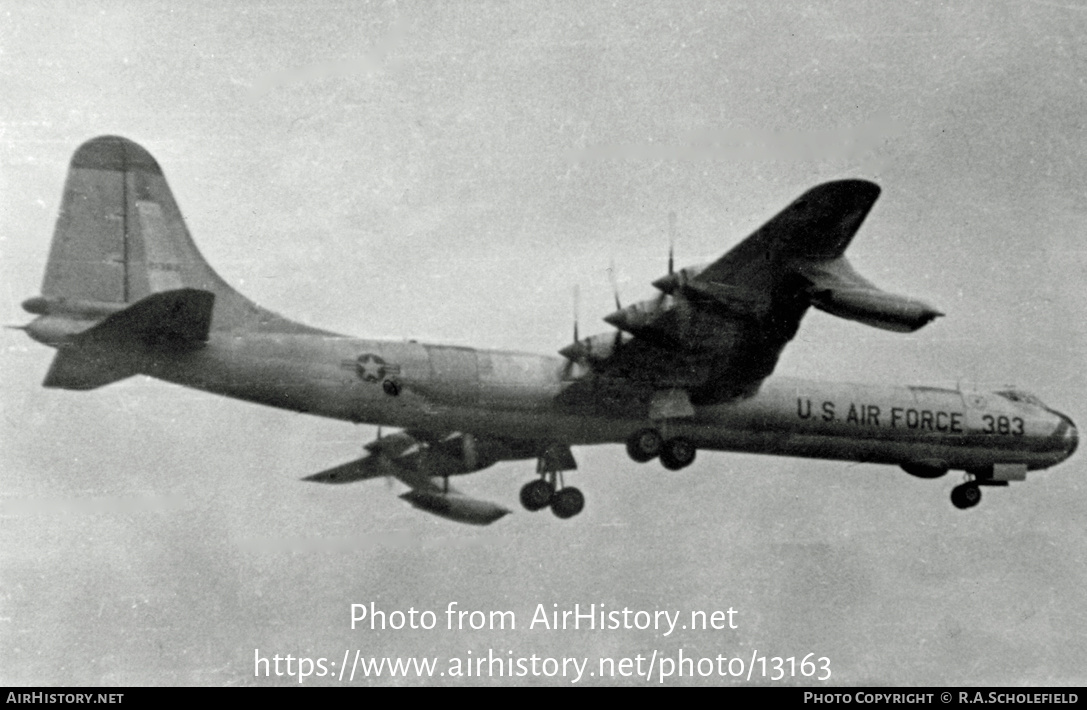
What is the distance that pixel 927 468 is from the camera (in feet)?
92.0

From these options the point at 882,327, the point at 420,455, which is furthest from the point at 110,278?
the point at 882,327

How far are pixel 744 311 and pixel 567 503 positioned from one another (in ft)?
21.6

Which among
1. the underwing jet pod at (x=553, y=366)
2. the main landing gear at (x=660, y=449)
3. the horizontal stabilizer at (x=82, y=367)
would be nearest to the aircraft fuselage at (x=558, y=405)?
the underwing jet pod at (x=553, y=366)

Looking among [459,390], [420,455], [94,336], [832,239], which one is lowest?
[420,455]

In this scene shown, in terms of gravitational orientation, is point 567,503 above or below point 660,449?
below

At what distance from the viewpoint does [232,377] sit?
69.4 ft

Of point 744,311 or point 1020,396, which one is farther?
point 1020,396

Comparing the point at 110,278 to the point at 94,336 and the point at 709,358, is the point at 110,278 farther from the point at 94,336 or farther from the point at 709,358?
the point at 709,358

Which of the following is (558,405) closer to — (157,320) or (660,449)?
(660,449)

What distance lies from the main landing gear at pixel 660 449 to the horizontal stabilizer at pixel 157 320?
9.11 meters

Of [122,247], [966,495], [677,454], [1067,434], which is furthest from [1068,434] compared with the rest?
[122,247]

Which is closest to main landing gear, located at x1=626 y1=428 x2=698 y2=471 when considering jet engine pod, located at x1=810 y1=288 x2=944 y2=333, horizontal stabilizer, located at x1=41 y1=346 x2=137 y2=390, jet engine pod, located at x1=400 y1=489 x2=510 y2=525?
jet engine pod, located at x1=400 y1=489 x2=510 y2=525

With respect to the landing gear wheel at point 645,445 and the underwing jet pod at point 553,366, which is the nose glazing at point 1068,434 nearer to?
the underwing jet pod at point 553,366

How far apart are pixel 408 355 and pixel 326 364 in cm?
162
